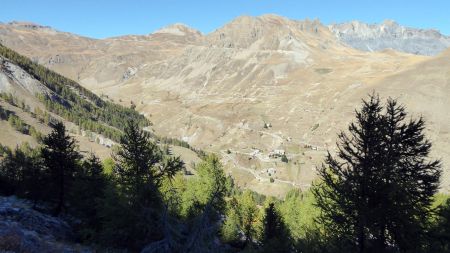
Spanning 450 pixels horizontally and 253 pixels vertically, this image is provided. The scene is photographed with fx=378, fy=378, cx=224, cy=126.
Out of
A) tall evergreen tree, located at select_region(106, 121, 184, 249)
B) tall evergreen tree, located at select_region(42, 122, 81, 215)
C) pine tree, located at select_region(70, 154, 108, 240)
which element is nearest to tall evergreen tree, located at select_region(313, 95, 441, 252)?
tall evergreen tree, located at select_region(106, 121, 184, 249)

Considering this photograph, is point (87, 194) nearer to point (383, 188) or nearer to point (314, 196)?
point (314, 196)

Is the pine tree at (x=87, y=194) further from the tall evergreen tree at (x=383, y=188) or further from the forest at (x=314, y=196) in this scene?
the tall evergreen tree at (x=383, y=188)

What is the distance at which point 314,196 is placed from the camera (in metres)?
32.7

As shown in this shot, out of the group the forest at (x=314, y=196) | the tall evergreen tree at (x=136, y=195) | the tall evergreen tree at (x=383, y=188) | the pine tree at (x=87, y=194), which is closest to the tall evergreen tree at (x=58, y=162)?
the forest at (x=314, y=196)

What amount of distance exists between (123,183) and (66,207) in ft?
49.4

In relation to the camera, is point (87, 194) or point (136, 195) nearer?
point (136, 195)

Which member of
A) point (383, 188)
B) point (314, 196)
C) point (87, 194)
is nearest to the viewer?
point (383, 188)

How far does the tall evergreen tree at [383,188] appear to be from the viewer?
19.4 m

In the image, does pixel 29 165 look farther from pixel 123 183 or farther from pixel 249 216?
pixel 249 216

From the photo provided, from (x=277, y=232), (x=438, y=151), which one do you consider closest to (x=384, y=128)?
(x=277, y=232)

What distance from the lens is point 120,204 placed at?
90.9 feet

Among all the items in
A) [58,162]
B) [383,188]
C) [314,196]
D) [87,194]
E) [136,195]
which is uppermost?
[58,162]

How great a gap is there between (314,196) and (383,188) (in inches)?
519

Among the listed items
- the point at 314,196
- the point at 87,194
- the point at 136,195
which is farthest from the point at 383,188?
the point at 87,194
